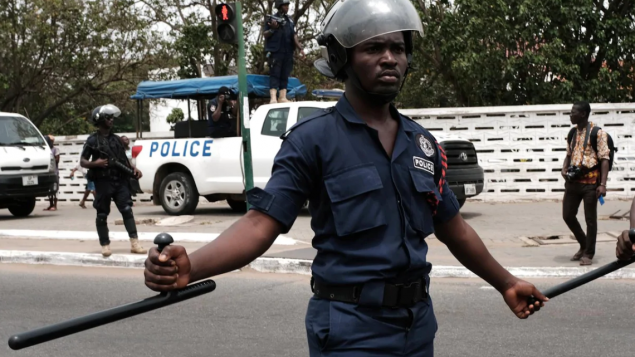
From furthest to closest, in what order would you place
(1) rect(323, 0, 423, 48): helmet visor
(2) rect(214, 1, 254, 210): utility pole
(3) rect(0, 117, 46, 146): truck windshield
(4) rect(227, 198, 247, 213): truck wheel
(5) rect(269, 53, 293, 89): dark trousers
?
(3) rect(0, 117, 46, 146): truck windshield < (4) rect(227, 198, 247, 213): truck wheel < (5) rect(269, 53, 293, 89): dark trousers < (2) rect(214, 1, 254, 210): utility pole < (1) rect(323, 0, 423, 48): helmet visor

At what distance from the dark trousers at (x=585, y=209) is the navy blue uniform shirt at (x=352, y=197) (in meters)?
6.88

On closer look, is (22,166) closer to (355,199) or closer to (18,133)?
(18,133)

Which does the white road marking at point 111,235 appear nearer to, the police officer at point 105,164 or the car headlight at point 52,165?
the police officer at point 105,164

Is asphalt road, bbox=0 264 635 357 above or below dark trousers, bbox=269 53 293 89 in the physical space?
below

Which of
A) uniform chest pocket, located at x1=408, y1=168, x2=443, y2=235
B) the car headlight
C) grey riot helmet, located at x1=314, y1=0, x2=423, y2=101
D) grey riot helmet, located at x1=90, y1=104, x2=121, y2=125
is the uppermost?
grey riot helmet, located at x1=314, y1=0, x2=423, y2=101

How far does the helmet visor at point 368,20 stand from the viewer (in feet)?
9.20

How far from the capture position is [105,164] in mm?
10234

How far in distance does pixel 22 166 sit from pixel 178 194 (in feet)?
12.2

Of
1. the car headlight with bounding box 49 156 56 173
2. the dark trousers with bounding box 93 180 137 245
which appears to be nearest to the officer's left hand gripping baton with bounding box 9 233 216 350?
the dark trousers with bounding box 93 180 137 245

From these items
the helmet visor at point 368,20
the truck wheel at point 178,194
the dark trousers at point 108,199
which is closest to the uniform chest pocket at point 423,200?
the helmet visor at point 368,20

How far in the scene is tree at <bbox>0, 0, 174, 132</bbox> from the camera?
2677 cm

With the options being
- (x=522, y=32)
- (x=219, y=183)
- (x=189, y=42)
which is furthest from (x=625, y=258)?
(x=189, y=42)

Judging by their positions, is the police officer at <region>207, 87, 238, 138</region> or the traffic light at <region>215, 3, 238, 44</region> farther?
the police officer at <region>207, 87, 238, 138</region>

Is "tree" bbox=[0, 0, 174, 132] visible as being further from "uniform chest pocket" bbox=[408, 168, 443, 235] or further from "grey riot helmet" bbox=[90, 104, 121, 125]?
"uniform chest pocket" bbox=[408, 168, 443, 235]
